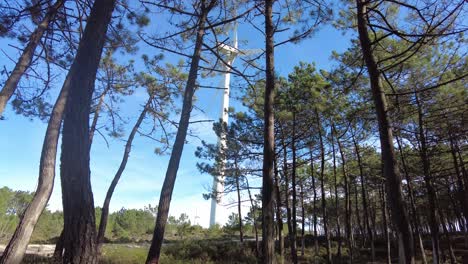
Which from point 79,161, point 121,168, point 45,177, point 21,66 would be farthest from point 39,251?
point 79,161

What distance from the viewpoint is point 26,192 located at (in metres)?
48.5

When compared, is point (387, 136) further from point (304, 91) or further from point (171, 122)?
point (304, 91)

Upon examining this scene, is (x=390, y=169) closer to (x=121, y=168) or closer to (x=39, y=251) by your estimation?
(x=121, y=168)

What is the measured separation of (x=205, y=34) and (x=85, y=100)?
4.29 m

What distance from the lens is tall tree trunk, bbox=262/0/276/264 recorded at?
17.9 feet

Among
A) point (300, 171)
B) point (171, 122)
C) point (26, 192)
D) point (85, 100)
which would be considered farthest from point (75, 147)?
point (26, 192)

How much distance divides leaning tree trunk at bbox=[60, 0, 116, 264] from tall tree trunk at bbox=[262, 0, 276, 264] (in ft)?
9.46

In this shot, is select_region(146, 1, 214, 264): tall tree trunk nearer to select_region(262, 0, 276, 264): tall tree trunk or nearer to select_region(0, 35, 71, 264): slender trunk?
select_region(262, 0, 276, 264): tall tree trunk

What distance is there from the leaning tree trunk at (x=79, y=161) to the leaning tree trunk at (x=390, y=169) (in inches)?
132

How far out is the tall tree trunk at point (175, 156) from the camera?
6.10 metres

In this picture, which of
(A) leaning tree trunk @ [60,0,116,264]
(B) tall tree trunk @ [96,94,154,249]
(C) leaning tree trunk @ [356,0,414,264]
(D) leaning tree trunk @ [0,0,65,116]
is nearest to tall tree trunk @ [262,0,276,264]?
(C) leaning tree trunk @ [356,0,414,264]

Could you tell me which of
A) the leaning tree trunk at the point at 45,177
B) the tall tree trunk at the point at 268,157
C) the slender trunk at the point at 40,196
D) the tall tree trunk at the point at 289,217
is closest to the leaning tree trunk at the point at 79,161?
the leaning tree trunk at the point at 45,177

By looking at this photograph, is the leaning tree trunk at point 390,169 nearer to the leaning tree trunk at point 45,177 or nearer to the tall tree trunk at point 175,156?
the tall tree trunk at point 175,156

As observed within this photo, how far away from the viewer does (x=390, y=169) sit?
14.2ft
